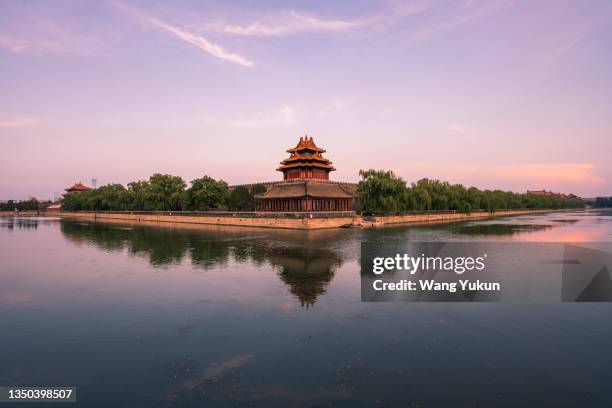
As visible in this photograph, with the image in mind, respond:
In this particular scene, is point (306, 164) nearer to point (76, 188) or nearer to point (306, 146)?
point (306, 146)

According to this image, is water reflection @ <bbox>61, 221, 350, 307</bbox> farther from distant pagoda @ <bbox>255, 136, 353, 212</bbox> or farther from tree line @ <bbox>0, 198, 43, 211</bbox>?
tree line @ <bbox>0, 198, 43, 211</bbox>

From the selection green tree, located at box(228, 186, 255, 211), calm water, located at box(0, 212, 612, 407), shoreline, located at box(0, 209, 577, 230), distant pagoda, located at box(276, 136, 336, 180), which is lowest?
calm water, located at box(0, 212, 612, 407)

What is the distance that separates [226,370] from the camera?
29.5ft

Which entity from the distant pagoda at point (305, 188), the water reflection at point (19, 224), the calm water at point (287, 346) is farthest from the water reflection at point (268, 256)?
the water reflection at point (19, 224)

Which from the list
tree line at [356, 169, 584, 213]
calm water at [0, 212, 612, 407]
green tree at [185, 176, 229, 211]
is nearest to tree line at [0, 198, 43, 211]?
green tree at [185, 176, 229, 211]

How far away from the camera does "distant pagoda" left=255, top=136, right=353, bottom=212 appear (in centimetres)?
5800

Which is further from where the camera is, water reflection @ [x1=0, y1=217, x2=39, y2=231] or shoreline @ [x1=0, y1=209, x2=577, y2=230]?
water reflection @ [x1=0, y1=217, x2=39, y2=231]

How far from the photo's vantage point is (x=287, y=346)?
10430mm

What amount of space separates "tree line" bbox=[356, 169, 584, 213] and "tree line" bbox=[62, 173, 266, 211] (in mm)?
18410

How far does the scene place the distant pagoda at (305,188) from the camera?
58.0 m

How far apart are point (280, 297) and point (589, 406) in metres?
10.4

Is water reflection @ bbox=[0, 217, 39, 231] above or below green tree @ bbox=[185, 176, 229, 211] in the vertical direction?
below

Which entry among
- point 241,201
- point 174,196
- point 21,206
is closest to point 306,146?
point 241,201

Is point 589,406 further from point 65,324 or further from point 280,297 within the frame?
point 65,324
